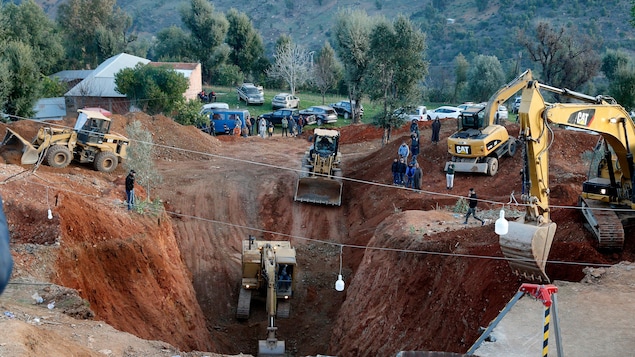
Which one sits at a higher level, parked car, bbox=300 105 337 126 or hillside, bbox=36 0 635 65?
hillside, bbox=36 0 635 65

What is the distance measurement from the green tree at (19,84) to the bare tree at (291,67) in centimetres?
2326

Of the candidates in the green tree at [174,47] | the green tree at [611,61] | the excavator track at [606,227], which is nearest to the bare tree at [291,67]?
the green tree at [174,47]

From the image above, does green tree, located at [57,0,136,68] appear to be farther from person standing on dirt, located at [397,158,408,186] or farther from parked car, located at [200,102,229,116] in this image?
person standing on dirt, located at [397,158,408,186]

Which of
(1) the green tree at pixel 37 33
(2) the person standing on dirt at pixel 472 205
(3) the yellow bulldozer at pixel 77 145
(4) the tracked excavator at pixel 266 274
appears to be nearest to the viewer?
→ (2) the person standing on dirt at pixel 472 205

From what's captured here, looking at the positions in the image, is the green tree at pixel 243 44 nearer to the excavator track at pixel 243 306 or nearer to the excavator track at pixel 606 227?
the excavator track at pixel 243 306

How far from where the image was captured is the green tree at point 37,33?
59.7 meters

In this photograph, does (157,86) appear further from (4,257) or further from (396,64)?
(4,257)

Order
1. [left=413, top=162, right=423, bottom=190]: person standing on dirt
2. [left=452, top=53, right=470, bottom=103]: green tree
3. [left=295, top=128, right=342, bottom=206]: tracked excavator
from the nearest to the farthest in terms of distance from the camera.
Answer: [left=413, top=162, right=423, bottom=190]: person standing on dirt < [left=295, top=128, right=342, bottom=206]: tracked excavator < [left=452, top=53, right=470, bottom=103]: green tree

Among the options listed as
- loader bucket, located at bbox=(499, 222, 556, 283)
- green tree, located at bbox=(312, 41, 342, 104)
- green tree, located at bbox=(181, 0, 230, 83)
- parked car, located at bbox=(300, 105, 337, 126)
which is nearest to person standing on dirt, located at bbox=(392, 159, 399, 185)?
loader bucket, located at bbox=(499, 222, 556, 283)

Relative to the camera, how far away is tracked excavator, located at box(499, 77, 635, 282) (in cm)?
1508

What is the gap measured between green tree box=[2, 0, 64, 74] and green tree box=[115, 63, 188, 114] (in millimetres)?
15822

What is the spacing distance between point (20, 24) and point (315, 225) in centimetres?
4103

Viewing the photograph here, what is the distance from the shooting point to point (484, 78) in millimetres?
58156

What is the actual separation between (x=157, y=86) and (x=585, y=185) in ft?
106
